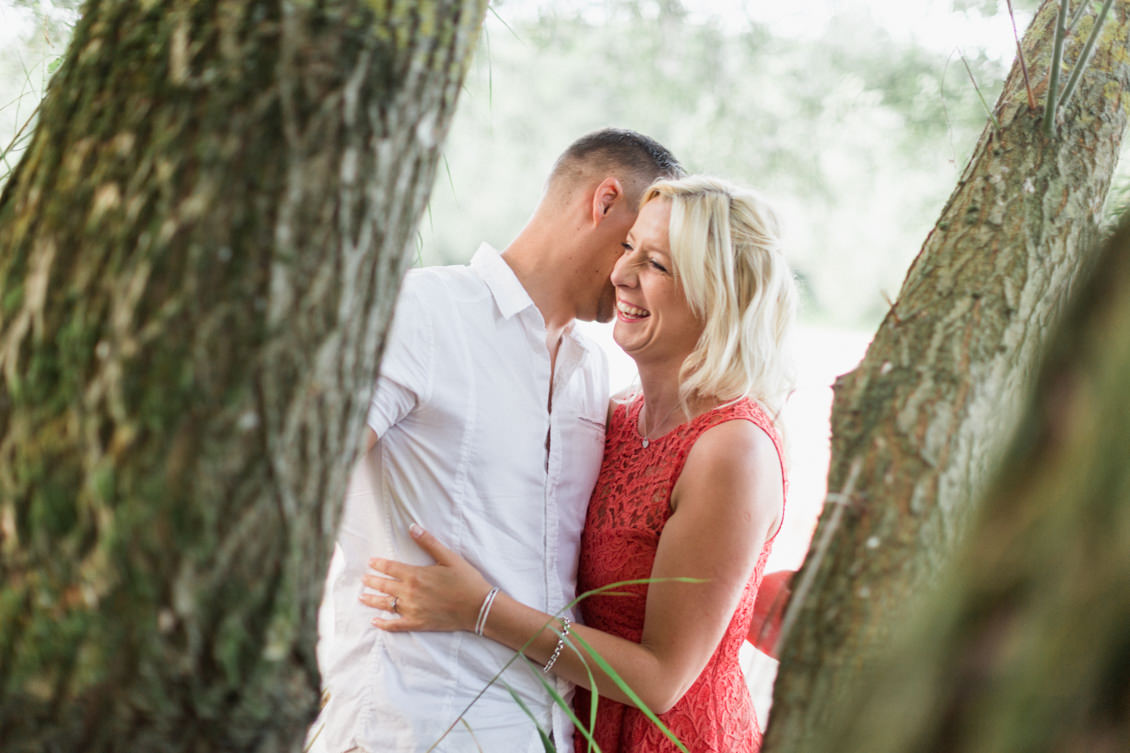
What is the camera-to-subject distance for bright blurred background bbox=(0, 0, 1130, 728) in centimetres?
455

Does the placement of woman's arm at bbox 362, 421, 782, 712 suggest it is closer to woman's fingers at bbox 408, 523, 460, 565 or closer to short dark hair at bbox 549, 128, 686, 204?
woman's fingers at bbox 408, 523, 460, 565

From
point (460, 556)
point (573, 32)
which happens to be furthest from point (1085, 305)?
point (573, 32)

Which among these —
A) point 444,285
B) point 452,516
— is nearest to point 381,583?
point 452,516

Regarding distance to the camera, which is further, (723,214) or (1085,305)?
(723,214)

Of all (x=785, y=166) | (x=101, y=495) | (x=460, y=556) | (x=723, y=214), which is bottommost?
(x=460, y=556)

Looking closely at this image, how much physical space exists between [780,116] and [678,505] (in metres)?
4.69

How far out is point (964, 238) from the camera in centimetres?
89

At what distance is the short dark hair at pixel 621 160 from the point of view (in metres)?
2.29

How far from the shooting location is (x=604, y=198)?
225cm

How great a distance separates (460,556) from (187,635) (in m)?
1.13

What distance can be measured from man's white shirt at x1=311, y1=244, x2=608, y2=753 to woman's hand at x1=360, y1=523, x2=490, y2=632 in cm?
5

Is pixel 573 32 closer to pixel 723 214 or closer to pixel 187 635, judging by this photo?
pixel 723 214

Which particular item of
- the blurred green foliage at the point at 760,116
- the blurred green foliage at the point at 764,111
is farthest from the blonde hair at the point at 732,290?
the blurred green foliage at the point at 760,116

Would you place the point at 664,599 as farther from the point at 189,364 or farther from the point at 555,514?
the point at 189,364
